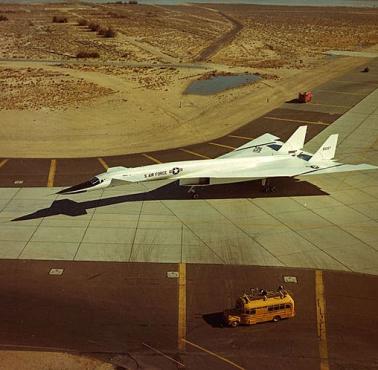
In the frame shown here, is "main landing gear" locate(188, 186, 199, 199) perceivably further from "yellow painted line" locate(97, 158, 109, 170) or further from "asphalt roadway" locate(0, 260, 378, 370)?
"asphalt roadway" locate(0, 260, 378, 370)

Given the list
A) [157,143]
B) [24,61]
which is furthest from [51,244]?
[24,61]

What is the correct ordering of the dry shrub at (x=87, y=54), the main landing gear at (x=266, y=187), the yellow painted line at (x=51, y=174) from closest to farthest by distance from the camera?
the main landing gear at (x=266, y=187)
the yellow painted line at (x=51, y=174)
the dry shrub at (x=87, y=54)

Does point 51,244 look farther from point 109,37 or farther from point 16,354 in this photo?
point 109,37

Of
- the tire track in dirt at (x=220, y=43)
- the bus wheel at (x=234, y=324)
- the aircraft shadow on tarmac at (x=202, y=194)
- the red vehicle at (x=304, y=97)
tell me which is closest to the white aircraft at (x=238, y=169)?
the aircraft shadow on tarmac at (x=202, y=194)

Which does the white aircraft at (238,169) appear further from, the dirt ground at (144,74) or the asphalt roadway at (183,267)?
the dirt ground at (144,74)

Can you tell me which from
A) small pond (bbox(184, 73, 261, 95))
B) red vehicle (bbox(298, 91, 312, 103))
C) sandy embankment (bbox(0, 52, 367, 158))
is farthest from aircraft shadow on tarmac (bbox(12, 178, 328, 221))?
small pond (bbox(184, 73, 261, 95))

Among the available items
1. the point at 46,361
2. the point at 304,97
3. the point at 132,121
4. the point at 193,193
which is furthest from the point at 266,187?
the point at 304,97

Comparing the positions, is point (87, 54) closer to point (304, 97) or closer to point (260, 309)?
point (304, 97)
